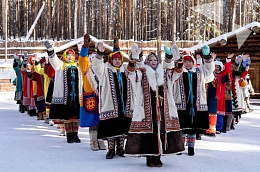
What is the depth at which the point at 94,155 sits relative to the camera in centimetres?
675

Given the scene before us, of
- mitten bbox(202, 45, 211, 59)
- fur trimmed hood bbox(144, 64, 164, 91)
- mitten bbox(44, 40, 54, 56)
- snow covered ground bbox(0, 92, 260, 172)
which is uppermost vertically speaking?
mitten bbox(44, 40, 54, 56)

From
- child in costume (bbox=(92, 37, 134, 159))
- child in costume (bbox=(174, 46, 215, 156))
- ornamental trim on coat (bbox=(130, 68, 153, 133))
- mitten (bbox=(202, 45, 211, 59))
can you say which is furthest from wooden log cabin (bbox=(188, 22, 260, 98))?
ornamental trim on coat (bbox=(130, 68, 153, 133))

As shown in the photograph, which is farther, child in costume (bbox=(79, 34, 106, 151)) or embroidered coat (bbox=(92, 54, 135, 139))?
child in costume (bbox=(79, 34, 106, 151))

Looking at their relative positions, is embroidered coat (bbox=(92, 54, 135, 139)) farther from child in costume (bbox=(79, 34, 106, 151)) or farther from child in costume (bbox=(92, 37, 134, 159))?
child in costume (bbox=(79, 34, 106, 151))

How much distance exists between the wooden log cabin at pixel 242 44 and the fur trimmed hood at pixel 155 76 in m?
12.2

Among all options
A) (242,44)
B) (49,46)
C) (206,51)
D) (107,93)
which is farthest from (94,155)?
(242,44)

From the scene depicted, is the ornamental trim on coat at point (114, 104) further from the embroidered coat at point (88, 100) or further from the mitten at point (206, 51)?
the mitten at point (206, 51)

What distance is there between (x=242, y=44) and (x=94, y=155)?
13.7 meters

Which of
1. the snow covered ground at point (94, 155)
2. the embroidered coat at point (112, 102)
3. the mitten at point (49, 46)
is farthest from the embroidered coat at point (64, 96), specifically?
the embroidered coat at point (112, 102)

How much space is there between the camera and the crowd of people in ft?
19.0

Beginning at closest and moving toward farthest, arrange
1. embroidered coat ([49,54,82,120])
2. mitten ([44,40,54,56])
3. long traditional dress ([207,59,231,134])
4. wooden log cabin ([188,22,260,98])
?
mitten ([44,40,54,56])
embroidered coat ([49,54,82,120])
long traditional dress ([207,59,231,134])
wooden log cabin ([188,22,260,98])

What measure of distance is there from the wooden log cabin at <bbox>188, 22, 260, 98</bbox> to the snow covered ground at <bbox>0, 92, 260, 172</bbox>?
344 inches

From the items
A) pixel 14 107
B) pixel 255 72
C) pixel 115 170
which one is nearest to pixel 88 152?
pixel 115 170

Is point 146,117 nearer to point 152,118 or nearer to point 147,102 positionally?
point 152,118
